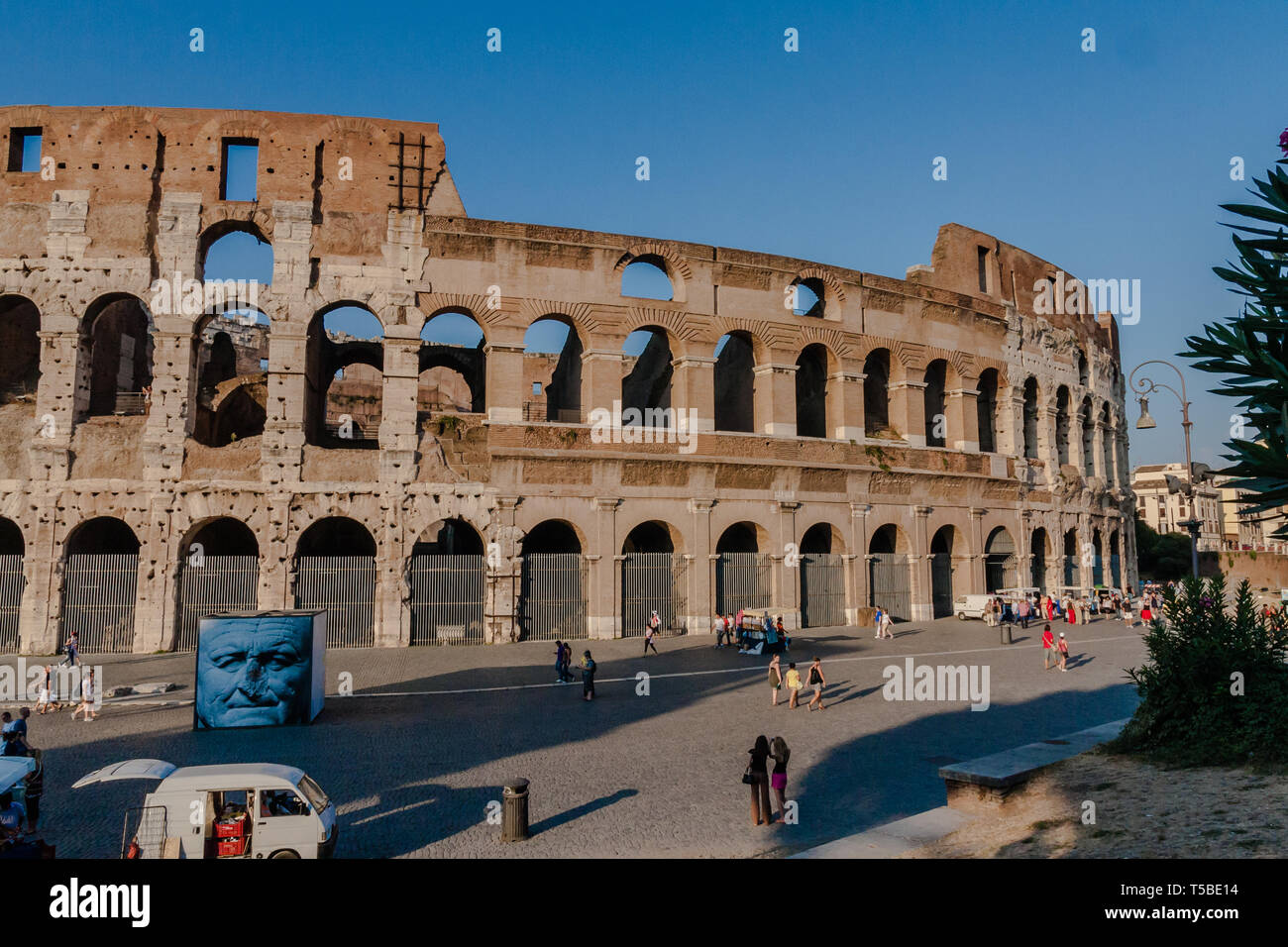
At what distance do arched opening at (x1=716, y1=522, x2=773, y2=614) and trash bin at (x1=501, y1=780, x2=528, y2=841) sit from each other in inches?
675

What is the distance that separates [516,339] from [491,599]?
7601 mm

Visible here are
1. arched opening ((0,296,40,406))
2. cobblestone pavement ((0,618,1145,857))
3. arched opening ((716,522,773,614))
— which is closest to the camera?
cobblestone pavement ((0,618,1145,857))

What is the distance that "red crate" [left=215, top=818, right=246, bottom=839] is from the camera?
24.5 feet

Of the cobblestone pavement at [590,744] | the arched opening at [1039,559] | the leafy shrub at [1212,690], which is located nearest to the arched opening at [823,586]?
the cobblestone pavement at [590,744]

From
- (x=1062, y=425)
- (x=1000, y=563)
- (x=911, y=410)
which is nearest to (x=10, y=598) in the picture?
(x=911, y=410)

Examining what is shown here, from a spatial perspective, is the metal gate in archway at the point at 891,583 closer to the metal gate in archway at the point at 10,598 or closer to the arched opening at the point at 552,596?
the arched opening at the point at 552,596

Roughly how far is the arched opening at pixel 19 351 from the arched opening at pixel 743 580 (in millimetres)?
Result: 21211

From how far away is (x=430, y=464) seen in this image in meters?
23.0

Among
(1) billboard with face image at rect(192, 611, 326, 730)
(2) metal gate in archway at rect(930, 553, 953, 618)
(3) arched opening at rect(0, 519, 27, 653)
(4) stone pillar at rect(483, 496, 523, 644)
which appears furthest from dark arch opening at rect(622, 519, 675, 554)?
(3) arched opening at rect(0, 519, 27, 653)

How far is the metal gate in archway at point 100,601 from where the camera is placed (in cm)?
2114

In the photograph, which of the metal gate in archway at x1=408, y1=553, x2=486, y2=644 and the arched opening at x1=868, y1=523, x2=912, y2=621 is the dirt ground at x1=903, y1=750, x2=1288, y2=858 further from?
the arched opening at x1=868, y1=523, x2=912, y2=621

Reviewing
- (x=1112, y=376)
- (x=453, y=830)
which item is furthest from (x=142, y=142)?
(x=1112, y=376)

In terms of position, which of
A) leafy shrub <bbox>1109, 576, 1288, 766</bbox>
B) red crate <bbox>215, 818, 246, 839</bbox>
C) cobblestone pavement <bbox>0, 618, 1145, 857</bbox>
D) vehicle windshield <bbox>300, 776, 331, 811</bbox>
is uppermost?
leafy shrub <bbox>1109, 576, 1288, 766</bbox>
